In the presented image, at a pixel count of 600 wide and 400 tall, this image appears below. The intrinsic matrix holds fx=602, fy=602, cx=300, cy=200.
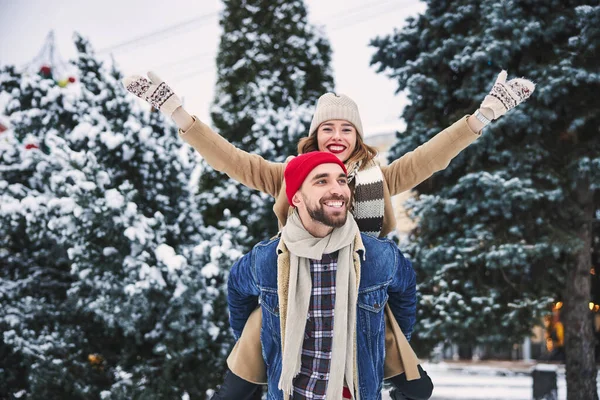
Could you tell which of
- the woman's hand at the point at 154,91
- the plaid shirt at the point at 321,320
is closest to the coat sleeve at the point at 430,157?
the plaid shirt at the point at 321,320

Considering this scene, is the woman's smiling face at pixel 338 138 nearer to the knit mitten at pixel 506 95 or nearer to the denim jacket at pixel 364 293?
the denim jacket at pixel 364 293

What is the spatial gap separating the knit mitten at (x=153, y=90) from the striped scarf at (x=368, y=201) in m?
0.89

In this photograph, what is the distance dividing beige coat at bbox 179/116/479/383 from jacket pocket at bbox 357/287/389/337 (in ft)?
0.55

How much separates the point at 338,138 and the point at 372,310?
2.84 feet

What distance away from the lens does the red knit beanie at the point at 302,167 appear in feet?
8.38

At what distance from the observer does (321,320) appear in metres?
2.57

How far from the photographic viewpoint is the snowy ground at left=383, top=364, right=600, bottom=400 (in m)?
10.9

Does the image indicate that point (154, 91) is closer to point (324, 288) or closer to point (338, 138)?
point (338, 138)

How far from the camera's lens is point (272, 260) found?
2641 mm

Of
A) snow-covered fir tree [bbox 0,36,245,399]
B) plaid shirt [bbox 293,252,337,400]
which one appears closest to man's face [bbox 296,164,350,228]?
plaid shirt [bbox 293,252,337,400]

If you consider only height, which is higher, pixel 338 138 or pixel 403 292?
pixel 338 138

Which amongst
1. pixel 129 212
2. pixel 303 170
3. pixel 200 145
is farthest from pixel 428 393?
pixel 129 212

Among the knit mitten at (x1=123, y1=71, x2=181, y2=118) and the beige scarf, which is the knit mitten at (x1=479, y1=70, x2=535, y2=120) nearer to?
the beige scarf

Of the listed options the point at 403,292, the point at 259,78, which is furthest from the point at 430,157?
the point at 259,78
